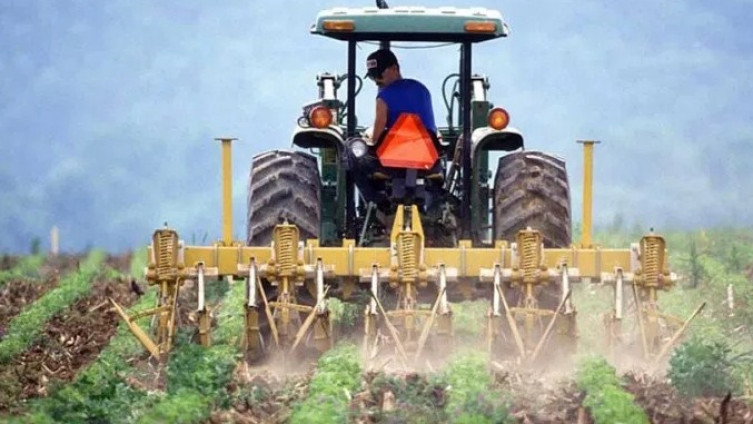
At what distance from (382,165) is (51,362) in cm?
269

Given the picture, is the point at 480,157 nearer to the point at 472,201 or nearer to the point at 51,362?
the point at 472,201

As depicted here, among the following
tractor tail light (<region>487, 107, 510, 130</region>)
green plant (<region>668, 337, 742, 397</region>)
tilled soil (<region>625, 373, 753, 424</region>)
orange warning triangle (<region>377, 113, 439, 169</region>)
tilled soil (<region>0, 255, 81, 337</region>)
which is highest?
tractor tail light (<region>487, 107, 510, 130</region>)

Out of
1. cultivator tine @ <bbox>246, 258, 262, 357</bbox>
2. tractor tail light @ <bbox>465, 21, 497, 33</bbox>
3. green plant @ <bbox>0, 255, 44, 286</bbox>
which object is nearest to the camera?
cultivator tine @ <bbox>246, 258, 262, 357</bbox>

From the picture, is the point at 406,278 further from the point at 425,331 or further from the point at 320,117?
the point at 320,117

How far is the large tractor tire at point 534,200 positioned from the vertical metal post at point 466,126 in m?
0.24

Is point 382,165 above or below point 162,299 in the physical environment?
above

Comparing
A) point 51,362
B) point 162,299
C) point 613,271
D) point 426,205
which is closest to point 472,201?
point 426,205

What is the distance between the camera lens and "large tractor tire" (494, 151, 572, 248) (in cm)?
1348

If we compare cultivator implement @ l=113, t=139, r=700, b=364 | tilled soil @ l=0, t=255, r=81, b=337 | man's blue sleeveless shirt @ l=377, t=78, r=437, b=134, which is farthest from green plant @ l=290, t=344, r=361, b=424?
tilled soil @ l=0, t=255, r=81, b=337

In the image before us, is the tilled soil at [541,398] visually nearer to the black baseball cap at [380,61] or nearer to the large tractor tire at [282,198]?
the large tractor tire at [282,198]

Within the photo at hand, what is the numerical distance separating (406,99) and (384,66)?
29 centimetres

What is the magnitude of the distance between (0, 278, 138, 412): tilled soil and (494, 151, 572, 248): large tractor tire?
10.2 ft

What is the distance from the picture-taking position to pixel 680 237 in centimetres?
2414

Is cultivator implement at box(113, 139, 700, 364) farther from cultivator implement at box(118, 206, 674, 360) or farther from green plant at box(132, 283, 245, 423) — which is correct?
green plant at box(132, 283, 245, 423)
